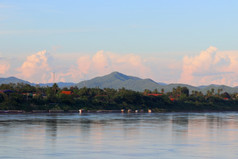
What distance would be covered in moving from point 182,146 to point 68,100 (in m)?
134

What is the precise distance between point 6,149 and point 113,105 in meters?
155

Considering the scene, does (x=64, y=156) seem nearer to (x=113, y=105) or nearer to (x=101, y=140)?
(x=101, y=140)

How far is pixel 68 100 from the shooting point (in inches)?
7003

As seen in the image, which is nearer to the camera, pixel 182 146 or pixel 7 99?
pixel 182 146

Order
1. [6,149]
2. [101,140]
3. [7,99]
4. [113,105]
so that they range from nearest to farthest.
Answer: [6,149], [101,140], [7,99], [113,105]

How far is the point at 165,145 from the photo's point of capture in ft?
156

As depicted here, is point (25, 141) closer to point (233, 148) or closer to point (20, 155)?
point (20, 155)

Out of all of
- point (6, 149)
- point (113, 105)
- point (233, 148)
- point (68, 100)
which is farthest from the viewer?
point (113, 105)

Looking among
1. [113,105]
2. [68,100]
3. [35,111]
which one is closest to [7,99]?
[35,111]

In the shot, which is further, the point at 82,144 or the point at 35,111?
the point at 35,111

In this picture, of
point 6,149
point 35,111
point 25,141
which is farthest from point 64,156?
point 35,111

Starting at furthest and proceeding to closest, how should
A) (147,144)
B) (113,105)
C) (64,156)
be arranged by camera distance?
1. (113,105)
2. (147,144)
3. (64,156)

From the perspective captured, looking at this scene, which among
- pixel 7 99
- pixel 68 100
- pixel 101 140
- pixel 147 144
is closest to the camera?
pixel 147 144

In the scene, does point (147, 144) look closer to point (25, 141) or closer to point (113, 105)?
point (25, 141)
